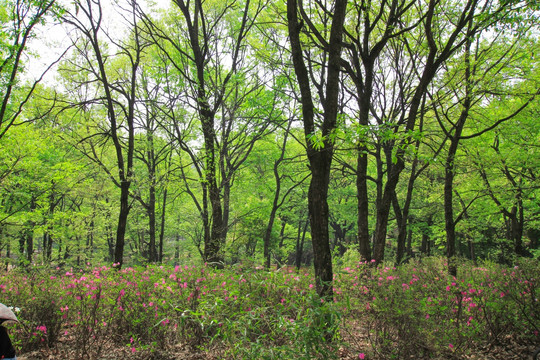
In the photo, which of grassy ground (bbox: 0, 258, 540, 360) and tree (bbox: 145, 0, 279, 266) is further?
tree (bbox: 145, 0, 279, 266)

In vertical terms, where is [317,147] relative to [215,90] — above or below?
below

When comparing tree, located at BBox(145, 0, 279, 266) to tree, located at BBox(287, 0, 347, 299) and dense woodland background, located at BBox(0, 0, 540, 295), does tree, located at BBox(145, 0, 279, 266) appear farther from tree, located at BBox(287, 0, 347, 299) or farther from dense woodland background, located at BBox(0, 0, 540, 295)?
tree, located at BBox(287, 0, 347, 299)

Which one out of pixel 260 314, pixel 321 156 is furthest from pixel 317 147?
pixel 260 314

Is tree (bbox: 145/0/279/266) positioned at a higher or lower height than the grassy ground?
higher

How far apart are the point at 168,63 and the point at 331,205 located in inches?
607

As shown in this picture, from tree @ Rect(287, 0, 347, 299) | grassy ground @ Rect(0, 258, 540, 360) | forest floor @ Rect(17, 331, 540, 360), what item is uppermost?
tree @ Rect(287, 0, 347, 299)

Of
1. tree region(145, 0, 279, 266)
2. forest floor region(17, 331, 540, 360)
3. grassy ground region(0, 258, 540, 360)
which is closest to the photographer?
grassy ground region(0, 258, 540, 360)

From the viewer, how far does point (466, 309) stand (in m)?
4.06

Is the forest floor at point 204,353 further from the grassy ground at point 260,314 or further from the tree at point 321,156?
the tree at point 321,156

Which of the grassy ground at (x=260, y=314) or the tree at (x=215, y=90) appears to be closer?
the grassy ground at (x=260, y=314)

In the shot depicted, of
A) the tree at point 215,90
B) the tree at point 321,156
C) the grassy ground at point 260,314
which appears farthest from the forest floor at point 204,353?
the tree at point 215,90

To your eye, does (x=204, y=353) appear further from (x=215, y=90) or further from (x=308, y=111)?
(x=215, y=90)

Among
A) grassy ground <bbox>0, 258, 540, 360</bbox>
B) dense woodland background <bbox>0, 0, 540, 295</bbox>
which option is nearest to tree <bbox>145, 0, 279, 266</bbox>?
dense woodland background <bbox>0, 0, 540, 295</bbox>

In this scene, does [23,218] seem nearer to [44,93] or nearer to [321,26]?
[44,93]
